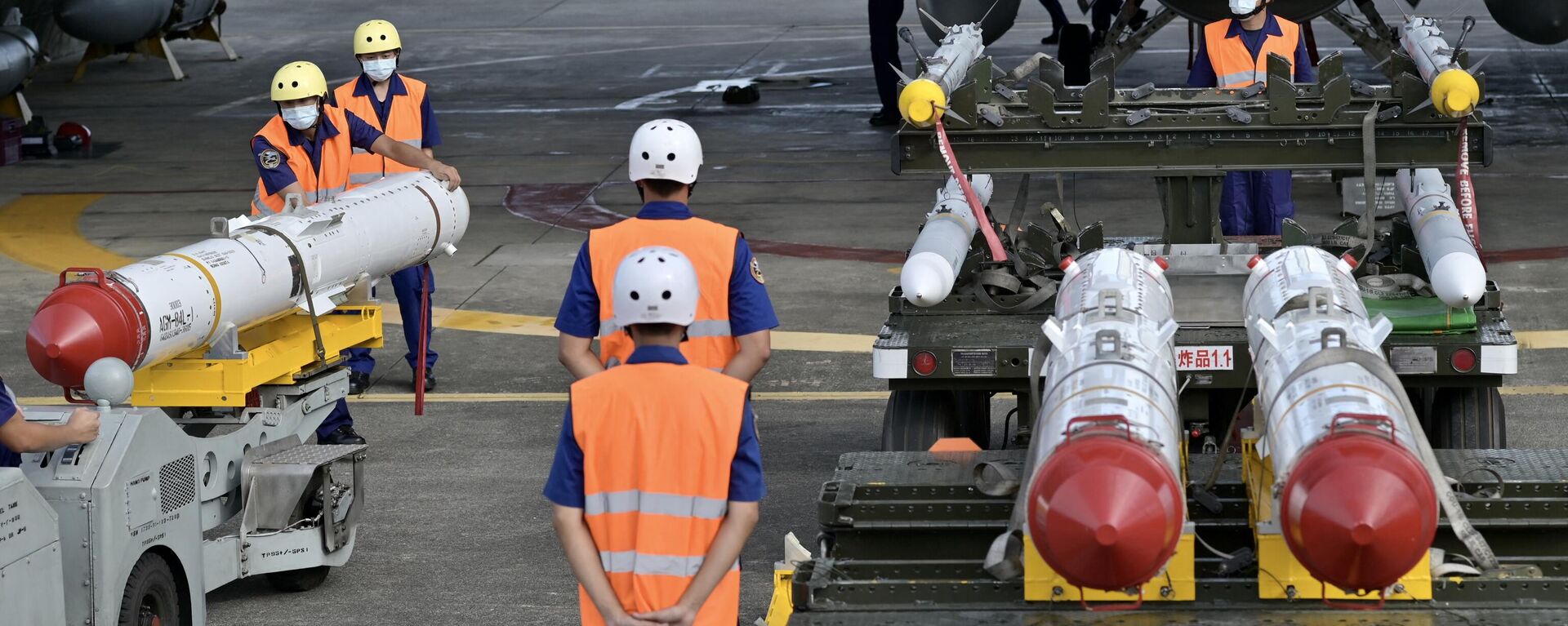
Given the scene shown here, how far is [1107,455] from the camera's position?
14.4 ft

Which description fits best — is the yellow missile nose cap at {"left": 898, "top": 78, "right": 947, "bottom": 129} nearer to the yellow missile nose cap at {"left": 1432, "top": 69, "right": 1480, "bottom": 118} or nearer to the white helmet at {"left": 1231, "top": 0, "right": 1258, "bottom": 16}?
the yellow missile nose cap at {"left": 1432, "top": 69, "right": 1480, "bottom": 118}

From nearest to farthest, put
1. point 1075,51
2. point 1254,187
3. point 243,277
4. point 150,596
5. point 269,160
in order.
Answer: point 150,596 → point 243,277 → point 269,160 → point 1254,187 → point 1075,51

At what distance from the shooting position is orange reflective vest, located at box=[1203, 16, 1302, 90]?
11.3m

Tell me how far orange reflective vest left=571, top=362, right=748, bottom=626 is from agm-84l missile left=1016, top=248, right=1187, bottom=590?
794 mm

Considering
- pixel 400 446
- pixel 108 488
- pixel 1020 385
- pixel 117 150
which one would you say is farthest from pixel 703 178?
pixel 108 488

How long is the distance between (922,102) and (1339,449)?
13.8 feet

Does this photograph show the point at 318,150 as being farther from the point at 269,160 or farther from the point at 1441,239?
the point at 1441,239

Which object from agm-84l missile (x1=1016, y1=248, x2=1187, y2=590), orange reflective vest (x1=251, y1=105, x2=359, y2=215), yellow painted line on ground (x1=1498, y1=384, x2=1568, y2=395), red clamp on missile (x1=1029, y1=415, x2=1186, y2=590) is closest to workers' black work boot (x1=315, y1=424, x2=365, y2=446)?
orange reflective vest (x1=251, y1=105, x2=359, y2=215)

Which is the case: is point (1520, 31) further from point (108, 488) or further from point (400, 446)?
point (108, 488)

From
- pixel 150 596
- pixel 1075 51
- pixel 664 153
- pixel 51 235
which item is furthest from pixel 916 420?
pixel 1075 51

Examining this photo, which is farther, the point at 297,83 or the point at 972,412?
the point at 297,83

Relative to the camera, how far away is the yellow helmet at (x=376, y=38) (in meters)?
11.0

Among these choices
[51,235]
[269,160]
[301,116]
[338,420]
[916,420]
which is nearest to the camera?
[916,420]

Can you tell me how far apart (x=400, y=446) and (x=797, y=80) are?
18.2 metres
